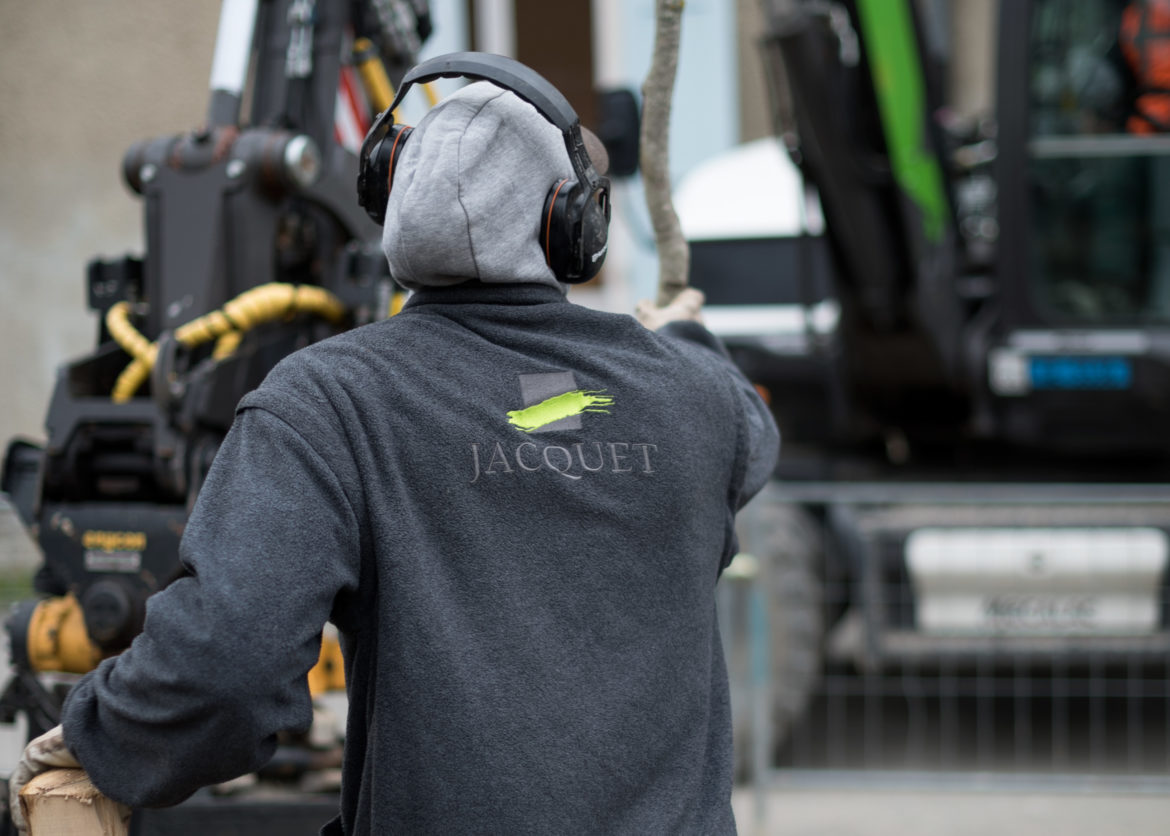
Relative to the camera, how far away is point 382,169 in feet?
5.64

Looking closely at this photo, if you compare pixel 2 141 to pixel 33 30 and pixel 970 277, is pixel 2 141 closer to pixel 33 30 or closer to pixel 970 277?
pixel 33 30

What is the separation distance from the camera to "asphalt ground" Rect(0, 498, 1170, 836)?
436cm

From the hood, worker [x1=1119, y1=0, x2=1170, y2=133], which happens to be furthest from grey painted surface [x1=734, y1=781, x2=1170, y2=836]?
the hood

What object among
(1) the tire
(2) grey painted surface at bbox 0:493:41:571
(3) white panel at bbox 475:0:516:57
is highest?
(3) white panel at bbox 475:0:516:57

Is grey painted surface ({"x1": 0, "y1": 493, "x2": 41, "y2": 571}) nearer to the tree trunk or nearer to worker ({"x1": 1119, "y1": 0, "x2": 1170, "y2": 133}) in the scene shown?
the tree trunk

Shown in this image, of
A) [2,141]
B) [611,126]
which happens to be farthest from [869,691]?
[2,141]

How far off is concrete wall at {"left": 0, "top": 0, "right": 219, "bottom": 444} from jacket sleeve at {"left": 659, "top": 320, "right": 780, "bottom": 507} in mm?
4741

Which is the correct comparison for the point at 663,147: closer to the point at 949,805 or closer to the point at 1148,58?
the point at 1148,58

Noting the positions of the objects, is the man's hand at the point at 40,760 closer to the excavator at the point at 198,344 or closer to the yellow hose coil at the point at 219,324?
the excavator at the point at 198,344

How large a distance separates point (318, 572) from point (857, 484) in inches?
176

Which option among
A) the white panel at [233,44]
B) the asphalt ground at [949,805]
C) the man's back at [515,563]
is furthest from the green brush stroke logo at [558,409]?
the asphalt ground at [949,805]

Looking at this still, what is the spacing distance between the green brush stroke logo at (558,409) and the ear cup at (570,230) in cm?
17

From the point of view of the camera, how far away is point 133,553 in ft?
8.40

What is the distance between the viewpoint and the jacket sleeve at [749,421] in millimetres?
1828
